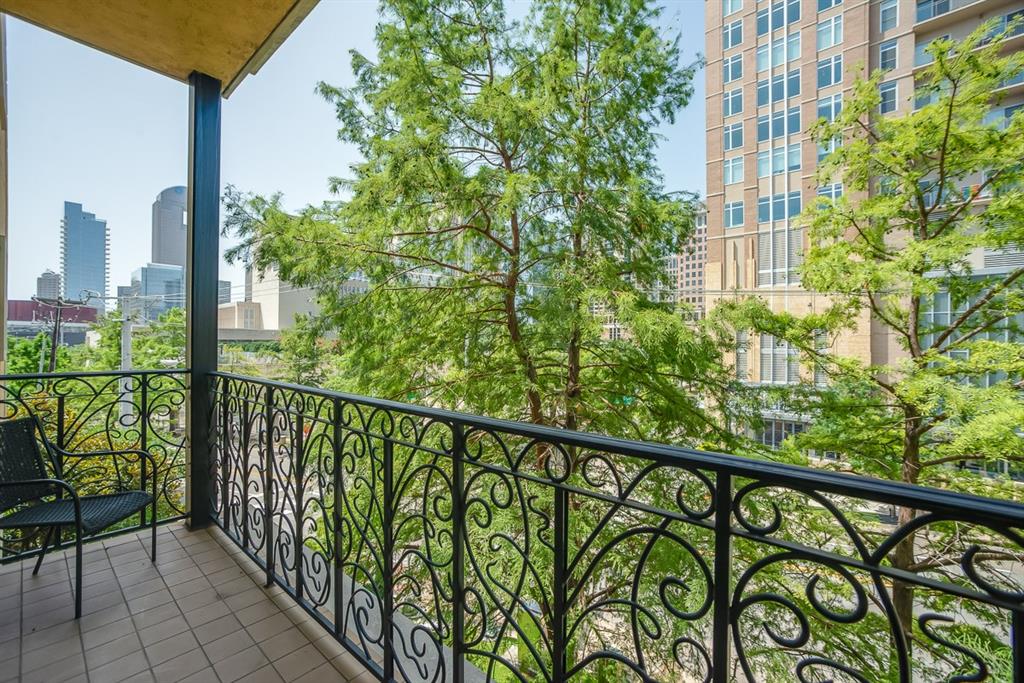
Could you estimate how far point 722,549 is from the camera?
30.8 inches

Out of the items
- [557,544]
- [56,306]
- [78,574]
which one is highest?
[56,306]

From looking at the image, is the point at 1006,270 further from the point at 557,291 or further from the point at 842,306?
the point at 557,291

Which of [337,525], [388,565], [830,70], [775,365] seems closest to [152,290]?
[337,525]

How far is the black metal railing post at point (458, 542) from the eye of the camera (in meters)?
1.22

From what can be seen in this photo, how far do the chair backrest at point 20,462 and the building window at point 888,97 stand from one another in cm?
915

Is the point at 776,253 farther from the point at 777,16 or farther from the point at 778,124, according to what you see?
the point at 777,16

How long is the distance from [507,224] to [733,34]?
8.46 meters

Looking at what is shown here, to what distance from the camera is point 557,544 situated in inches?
40.1

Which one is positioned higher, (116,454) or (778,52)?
(778,52)

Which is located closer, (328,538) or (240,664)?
(240,664)

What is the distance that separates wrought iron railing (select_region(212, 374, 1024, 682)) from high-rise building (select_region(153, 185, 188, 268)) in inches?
40.9

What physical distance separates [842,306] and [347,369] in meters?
5.84

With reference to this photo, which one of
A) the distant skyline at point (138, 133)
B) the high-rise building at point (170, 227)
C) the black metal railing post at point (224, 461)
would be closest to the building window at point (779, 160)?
the distant skyline at point (138, 133)

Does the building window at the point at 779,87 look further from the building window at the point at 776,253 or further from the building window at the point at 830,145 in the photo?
the building window at the point at 776,253
